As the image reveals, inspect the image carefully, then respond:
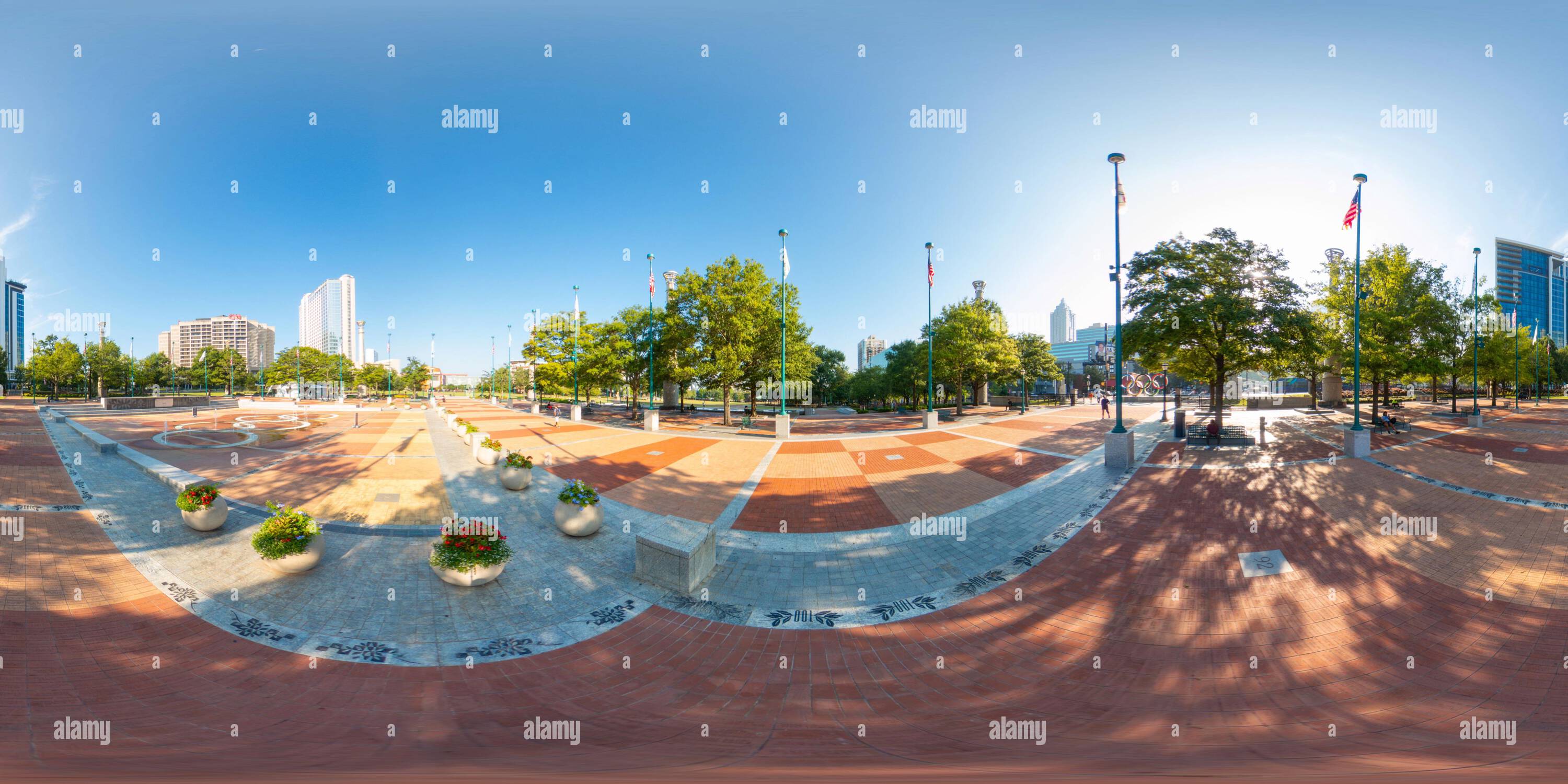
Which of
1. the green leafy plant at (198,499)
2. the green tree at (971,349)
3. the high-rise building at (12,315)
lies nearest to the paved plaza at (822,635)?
the green leafy plant at (198,499)

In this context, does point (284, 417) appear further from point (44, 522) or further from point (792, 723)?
point (792, 723)

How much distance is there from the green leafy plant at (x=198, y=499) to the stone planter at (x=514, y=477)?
4.46m

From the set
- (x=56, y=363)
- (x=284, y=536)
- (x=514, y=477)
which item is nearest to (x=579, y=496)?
(x=284, y=536)

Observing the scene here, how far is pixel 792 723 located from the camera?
4.18 m

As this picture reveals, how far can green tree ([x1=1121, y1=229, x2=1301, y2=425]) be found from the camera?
17.5 metres

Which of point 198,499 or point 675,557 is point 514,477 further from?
point 675,557

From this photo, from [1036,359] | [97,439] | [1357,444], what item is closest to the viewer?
[1357,444]

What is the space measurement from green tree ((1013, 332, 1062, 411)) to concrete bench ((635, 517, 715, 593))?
43.2 meters

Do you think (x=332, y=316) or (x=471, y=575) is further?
(x=332, y=316)

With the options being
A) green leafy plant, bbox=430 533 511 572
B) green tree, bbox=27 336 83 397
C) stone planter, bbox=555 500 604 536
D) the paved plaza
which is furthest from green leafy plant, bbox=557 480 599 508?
green tree, bbox=27 336 83 397

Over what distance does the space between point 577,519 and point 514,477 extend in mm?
4110

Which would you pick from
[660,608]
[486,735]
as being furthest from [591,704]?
[660,608]

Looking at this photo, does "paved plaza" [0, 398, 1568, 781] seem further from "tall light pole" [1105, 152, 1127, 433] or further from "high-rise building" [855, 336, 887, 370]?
"high-rise building" [855, 336, 887, 370]

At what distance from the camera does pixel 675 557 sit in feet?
21.6
